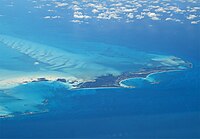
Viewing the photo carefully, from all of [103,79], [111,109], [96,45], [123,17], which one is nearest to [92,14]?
[123,17]

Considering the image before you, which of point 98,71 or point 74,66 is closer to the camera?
point 98,71

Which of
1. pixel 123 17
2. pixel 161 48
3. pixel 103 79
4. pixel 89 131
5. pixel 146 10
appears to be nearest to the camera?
pixel 89 131

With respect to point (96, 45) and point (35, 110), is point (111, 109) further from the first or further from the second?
point (96, 45)

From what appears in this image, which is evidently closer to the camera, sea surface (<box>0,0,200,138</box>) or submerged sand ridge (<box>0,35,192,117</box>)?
sea surface (<box>0,0,200,138</box>)

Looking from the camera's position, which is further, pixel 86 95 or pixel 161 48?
pixel 161 48

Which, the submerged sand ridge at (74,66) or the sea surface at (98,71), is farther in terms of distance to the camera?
the submerged sand ridge at (74,66)

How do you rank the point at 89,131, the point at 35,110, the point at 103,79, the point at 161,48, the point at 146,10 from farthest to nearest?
the point at 146,10 < the point at 161,48 < the point at 103,79 < the point at 35,110 < the point at 89,131

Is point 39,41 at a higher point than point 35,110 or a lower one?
higher

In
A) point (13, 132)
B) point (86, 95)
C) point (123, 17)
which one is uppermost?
point (123, 17)
